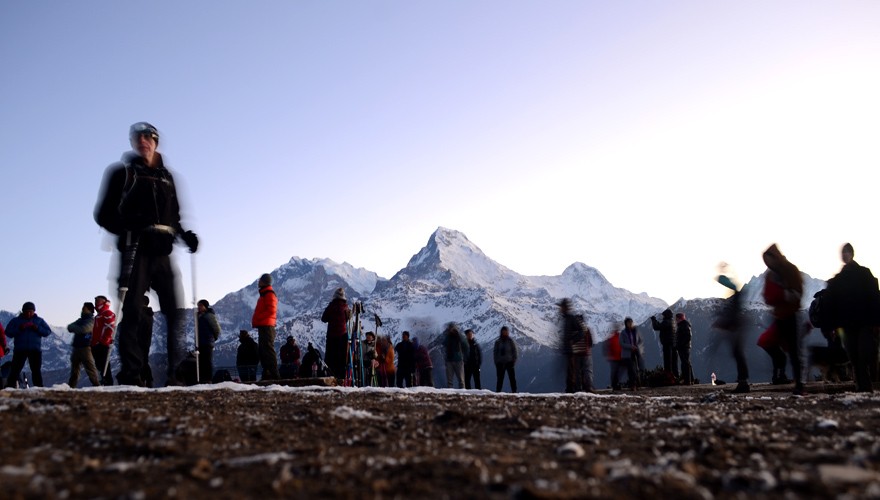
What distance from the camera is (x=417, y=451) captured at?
4559 millimetres

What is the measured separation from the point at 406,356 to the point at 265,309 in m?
9.69

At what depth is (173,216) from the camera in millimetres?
10547

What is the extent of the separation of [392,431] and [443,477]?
188cm

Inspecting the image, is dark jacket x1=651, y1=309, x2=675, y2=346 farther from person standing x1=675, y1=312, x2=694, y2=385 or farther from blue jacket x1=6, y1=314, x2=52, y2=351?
blue jacket x1=6, y1=314, x2=52, y2=351

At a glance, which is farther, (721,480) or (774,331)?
(774,331)

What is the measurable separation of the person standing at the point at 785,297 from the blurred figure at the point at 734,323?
5.24ft

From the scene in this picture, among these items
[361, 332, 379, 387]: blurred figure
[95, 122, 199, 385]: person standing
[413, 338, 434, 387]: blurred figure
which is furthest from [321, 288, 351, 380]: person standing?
[413, 338, 434, 387]: blurred figure

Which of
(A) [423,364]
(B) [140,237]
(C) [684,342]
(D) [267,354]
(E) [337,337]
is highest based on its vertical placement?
(B) [140,237]

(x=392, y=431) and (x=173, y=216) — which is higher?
(x=173, y=216)

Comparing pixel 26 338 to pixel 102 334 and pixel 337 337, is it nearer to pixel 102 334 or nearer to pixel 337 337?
pixel 102 334

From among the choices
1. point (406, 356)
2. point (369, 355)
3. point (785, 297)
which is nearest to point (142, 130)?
point (785, 297)

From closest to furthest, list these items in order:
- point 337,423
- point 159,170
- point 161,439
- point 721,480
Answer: point 721,480, point 161,439, point 337,423, point 159,170

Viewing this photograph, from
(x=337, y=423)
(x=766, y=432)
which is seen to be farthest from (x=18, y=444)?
(x=766, y=432)

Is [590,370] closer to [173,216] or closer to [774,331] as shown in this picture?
[774,331]
